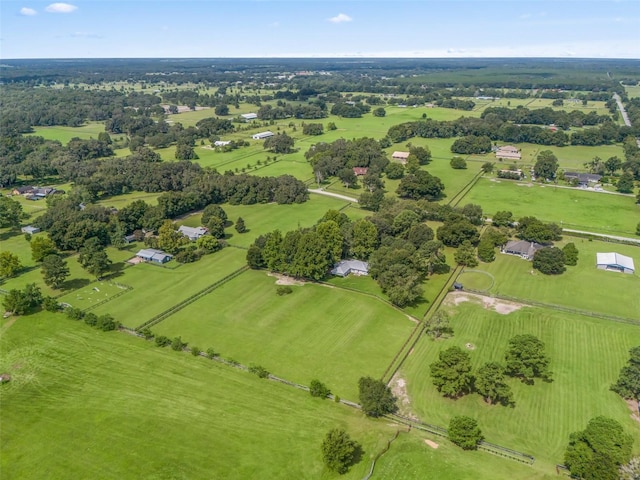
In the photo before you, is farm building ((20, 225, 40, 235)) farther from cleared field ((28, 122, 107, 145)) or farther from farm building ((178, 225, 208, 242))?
cleared field ((28, 122, 107, 145))

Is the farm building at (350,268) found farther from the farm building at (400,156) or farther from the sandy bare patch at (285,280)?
the farm building at (400,156)

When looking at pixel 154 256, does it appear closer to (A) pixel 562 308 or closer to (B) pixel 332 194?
(B) pixel 332 194

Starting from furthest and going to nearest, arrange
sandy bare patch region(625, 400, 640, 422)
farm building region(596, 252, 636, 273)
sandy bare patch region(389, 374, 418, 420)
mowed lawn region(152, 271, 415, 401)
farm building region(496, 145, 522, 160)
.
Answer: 1. farm building region(496, 145, 522, 160)
2. farm building region(596, 252, 636, 273)
3. mowed lawn region(152, 271, 415, 401)
4. sandy bare patch region(389, 374, 418, 420)
5. sandy bare patch region(625, 400, 640, 422)

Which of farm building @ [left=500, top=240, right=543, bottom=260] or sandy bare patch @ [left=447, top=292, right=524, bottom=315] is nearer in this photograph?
sandy bare patch @ [left=447, top=292, right=524, bottom=315]

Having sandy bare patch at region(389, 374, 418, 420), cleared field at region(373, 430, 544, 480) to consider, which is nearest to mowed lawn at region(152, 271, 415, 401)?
sandy bare patch at region(389, 374, 418, 420)

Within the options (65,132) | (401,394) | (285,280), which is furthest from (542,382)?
(65,132)

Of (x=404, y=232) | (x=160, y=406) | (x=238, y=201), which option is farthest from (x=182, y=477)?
(x=238, y=201)
